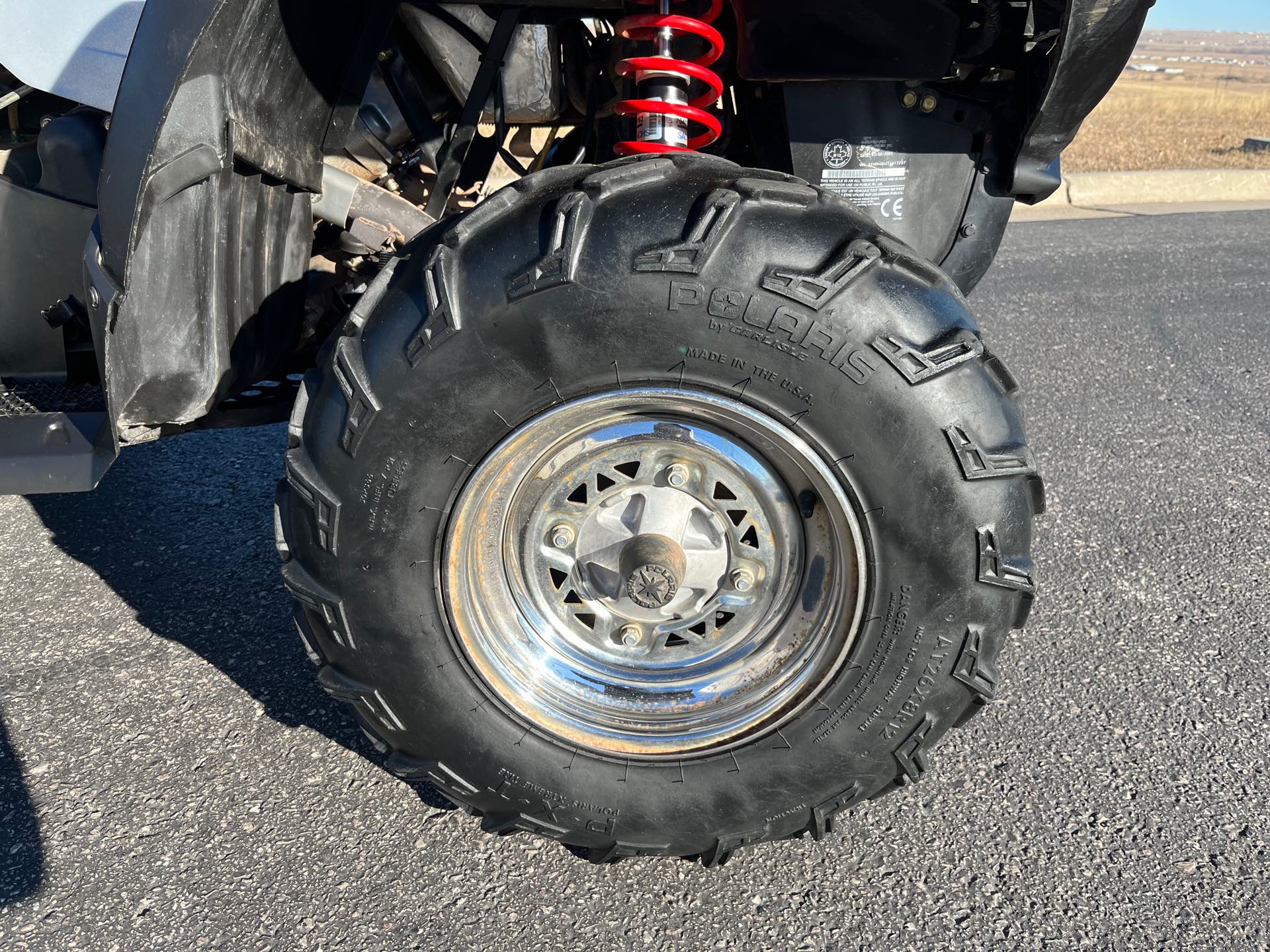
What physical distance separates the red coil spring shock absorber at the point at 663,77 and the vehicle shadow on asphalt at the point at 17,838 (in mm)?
1887

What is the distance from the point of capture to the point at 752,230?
167 cm

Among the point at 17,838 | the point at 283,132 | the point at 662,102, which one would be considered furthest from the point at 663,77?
the point at 17,838

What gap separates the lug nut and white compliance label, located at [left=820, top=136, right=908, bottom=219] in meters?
0.84

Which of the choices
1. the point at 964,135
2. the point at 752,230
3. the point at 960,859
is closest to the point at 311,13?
the point at 752,230

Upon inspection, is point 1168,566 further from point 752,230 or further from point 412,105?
point 412,105

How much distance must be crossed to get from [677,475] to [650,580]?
215 millimetres

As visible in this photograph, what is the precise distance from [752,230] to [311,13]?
3.33 ft

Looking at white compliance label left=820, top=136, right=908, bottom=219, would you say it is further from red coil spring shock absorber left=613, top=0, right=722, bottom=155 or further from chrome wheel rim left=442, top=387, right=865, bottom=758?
chrome wheel rim left=442, top=387, right=865, bottom=758

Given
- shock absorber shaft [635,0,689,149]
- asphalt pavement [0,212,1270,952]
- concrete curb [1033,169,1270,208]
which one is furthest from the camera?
concrete curb [1033,169,1270,208]

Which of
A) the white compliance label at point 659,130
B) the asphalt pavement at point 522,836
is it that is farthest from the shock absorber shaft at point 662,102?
the asphalt pavement at point 522,836

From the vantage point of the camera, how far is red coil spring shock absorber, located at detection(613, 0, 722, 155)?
197 centimetres

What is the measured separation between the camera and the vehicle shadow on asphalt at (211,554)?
255 cm

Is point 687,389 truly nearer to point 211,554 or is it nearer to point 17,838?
point 17,838

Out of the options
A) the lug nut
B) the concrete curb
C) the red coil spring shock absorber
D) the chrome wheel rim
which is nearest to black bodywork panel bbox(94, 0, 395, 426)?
the red coil spring shock absorber
